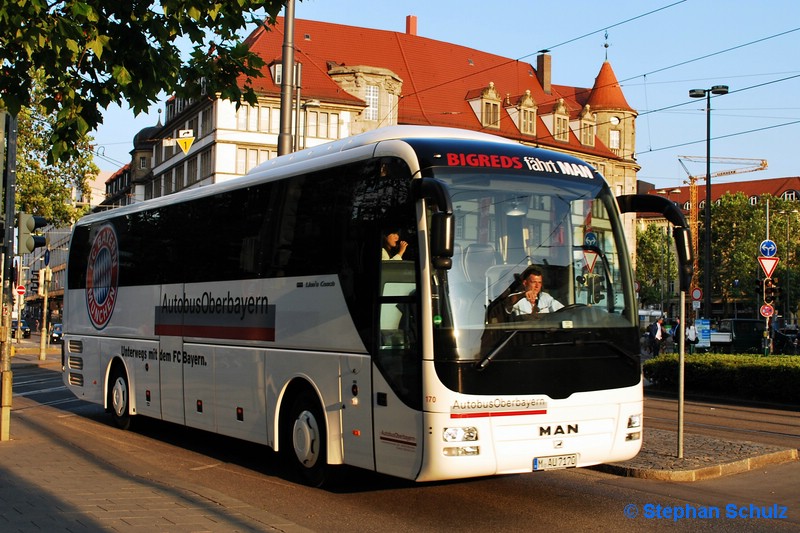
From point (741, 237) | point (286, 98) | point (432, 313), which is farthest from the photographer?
point (741, 237)

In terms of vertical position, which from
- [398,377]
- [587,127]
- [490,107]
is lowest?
[398,377]

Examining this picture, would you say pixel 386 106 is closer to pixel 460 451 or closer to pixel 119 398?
pixel 119 398

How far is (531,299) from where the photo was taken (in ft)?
28.5

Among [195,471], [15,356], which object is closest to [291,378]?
[195,471]

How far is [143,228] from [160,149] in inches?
2947

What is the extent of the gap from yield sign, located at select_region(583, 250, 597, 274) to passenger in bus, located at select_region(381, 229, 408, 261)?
171cm

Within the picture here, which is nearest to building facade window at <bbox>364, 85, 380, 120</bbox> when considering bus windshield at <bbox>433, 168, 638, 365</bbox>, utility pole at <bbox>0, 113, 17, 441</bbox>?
utility pole at <bbox>0, 113, 17, 441</bbox>

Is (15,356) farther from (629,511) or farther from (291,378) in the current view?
(629,511)

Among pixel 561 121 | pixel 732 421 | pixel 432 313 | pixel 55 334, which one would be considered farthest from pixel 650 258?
pixel 432 313

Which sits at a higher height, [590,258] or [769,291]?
[590,258]

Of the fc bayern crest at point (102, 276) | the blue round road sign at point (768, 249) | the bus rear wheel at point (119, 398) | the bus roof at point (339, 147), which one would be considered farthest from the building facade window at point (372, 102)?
the bus roof at point (339, 147)

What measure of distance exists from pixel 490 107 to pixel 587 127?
12.7 meters

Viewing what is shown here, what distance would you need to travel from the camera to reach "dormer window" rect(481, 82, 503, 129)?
80812 mm

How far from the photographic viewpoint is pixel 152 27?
30.9 feet
